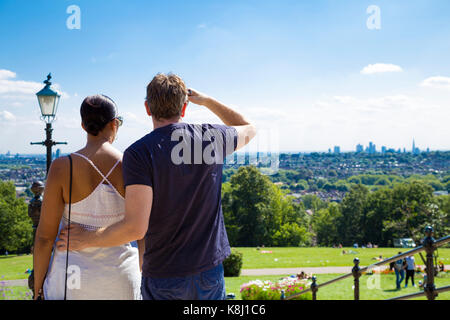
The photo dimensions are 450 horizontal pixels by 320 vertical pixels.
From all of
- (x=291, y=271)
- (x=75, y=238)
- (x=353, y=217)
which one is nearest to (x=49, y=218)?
(x=75, y=238)

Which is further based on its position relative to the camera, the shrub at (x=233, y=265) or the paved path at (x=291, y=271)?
the paved path at (x=291, y=271)

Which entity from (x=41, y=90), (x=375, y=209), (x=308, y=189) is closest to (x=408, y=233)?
(x=375, y=209)

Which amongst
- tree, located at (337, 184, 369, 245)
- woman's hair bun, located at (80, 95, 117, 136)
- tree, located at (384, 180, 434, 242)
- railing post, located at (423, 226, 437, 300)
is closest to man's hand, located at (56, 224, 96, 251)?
woman's hair bun, located at (80, 95, 117, 136)

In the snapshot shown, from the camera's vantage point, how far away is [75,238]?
176cm

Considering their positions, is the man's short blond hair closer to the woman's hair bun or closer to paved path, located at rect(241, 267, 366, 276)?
the woman's hair bun

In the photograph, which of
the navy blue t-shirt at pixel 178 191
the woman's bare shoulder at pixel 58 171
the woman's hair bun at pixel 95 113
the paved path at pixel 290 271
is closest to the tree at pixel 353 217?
the paved path at pixel 290 271

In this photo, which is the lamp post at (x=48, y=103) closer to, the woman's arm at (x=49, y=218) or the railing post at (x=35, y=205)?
the railing post at (x=35, y=205)

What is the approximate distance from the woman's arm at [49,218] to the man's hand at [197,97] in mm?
737

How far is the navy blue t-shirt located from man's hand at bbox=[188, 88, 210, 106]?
32cm

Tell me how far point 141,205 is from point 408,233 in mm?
40395

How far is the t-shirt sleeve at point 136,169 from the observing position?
153cm

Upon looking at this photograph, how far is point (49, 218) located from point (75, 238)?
18 cm
